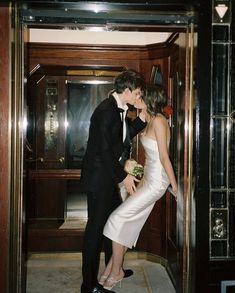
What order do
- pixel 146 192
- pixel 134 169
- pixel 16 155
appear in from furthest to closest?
pixel 134 169, pixel 146 192, pixel 16 155

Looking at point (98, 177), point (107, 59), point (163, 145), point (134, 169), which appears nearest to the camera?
point (98, 177)

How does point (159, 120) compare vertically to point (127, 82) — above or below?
below

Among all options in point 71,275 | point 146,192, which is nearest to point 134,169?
Answer: point 146,192

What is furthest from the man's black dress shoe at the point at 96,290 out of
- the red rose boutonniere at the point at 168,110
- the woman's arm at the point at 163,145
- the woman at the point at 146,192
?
the red rose boutonniere at the point at 168,110

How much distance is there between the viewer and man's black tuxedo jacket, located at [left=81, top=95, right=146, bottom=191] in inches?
112

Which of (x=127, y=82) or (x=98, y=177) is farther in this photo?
(x=127, y=82)

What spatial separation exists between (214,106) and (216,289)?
1.21m

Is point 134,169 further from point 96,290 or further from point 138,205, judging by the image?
point 96,290

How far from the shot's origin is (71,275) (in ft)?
11.6

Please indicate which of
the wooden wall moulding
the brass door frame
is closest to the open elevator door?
the brass door frame

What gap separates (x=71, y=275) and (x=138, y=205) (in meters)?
1.06

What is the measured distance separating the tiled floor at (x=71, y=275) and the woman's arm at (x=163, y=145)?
102 centimetres

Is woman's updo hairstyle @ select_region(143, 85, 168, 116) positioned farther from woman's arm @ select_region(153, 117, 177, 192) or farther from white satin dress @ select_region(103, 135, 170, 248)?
white satin dress @ select_region(103, 135, 170, 248)

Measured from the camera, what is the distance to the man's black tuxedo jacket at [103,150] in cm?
284
